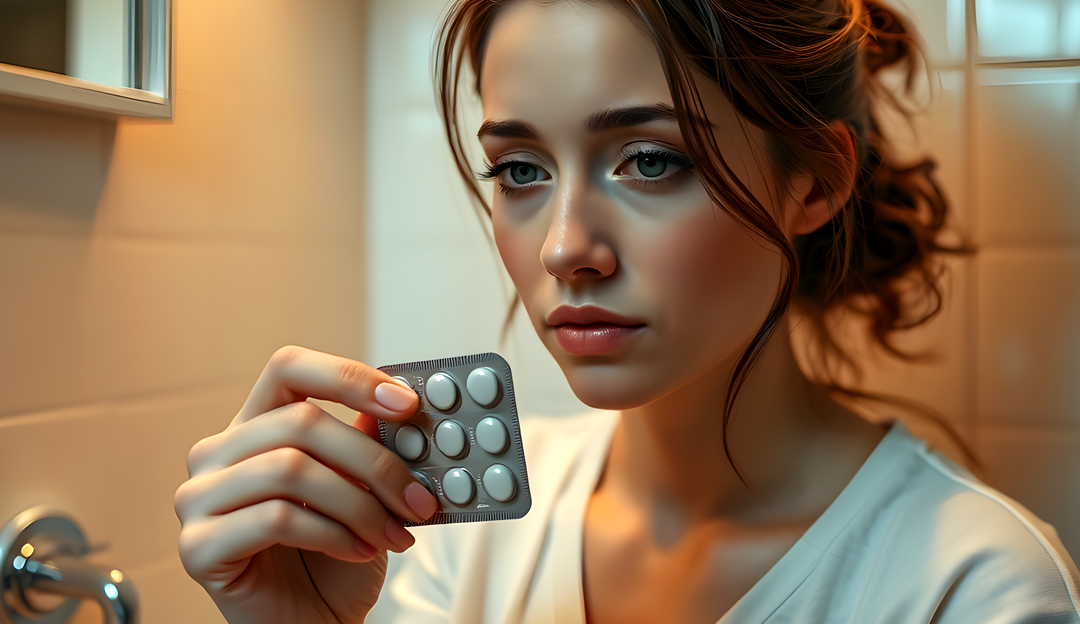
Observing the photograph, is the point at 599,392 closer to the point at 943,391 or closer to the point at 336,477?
the point at 336,477

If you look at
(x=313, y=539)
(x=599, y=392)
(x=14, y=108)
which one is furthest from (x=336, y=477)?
(x=14, y=108)

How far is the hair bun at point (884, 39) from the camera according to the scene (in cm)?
79

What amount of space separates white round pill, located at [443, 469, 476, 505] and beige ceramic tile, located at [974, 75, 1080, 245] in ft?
2.14

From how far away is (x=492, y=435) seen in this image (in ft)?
1.79

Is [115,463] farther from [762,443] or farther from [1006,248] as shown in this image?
[1006,248]

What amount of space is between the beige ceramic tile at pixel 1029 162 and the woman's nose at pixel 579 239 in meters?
0.53

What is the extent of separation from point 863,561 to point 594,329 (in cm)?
32

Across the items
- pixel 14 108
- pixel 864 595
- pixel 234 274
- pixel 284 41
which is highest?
pixel 284 41

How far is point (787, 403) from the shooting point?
2.39ft

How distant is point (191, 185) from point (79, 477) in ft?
1.04

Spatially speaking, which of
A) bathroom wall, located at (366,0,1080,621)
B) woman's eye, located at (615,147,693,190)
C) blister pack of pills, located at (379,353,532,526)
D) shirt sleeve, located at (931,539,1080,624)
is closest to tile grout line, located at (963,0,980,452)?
bathroom wall, located at (366,0,1080,621)

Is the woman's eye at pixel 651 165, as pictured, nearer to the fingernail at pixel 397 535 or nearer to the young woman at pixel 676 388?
the young woman at pixel 676 388

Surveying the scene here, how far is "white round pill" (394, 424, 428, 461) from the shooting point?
1.86 feet

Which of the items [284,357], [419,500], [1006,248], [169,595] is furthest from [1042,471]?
[169,595]
